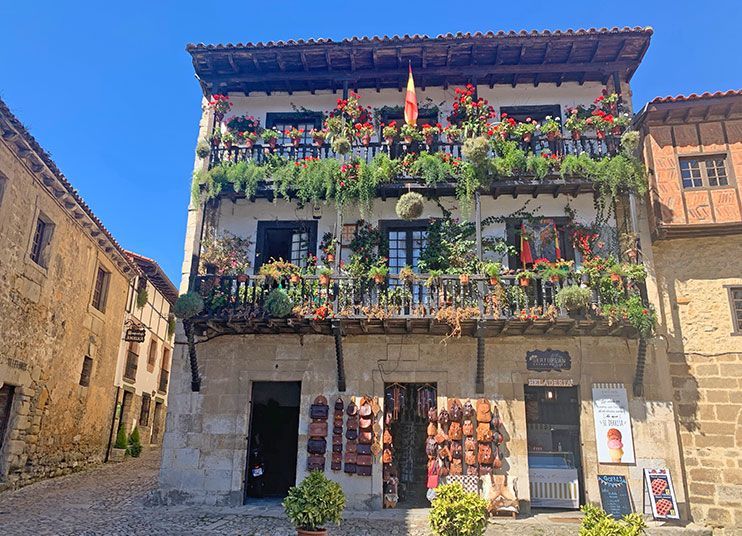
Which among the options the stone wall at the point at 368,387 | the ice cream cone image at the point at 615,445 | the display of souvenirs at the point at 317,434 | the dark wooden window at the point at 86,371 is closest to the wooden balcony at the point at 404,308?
the stone wall at the point at 368,387

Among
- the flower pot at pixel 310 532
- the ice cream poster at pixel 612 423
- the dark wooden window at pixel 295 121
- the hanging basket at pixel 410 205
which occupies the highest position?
the dark wooden window at pixel 295 121

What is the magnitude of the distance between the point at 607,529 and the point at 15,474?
42.9 feet

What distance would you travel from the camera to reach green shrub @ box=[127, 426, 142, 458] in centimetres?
2042

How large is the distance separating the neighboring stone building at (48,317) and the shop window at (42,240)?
23 mm

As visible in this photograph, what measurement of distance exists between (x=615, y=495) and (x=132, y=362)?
17.5 m

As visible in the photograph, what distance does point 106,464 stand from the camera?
1839cm

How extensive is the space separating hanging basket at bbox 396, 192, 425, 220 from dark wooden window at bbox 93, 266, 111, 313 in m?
10.9

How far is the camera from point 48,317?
46.6 feet

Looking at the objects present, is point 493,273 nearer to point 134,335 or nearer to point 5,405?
point 5,405

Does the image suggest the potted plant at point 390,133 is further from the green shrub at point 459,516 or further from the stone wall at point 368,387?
the green shrub at point 459,516

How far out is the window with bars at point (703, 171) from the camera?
39.0ft

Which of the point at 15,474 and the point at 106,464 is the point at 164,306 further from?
the point at 15,474

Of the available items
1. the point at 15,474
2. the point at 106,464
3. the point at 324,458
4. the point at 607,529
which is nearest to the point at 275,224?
the point at 324,458

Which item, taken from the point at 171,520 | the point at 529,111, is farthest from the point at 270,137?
the point at 171,520
